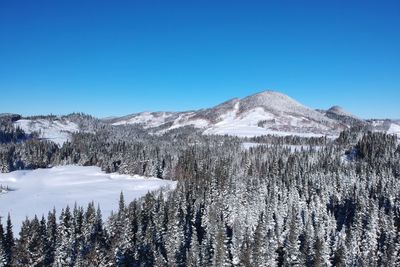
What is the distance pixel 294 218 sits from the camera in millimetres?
114250

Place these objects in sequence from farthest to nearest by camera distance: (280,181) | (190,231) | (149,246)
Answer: (280,181) < (190,231) < (149,246)

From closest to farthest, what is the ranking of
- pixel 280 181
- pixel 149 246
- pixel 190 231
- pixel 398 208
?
pixel 149 246
pixel 190 231
pixel 398 208
pixel 280 181

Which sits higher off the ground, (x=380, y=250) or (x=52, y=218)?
(x=52, y=218)

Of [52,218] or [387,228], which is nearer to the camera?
[52,218]

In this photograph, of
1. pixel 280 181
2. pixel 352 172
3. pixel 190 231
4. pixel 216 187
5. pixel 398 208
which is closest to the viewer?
pixel 190 231

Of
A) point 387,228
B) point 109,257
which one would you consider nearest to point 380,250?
point 387,228

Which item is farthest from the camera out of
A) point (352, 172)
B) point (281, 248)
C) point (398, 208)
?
point (352, 172)

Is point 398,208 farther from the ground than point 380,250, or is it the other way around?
point 398,208

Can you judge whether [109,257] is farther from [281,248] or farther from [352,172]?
[352,172]

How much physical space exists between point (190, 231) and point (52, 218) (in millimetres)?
42260

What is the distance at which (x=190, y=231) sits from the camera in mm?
121750

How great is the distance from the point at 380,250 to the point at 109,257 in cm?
7848

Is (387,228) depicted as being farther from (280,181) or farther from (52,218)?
(52,218)

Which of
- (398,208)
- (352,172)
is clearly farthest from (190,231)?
(352,172)
